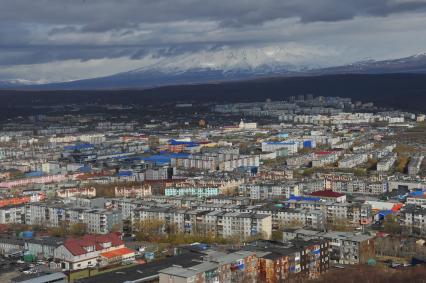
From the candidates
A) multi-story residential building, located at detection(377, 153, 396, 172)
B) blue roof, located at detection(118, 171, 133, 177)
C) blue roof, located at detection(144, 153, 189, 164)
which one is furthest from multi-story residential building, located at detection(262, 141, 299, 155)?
blue roof, located at detection(118, 171, 133, 177)

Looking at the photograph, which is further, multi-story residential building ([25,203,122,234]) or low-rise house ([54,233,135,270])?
multi-story residential building ([25,203,122,234])

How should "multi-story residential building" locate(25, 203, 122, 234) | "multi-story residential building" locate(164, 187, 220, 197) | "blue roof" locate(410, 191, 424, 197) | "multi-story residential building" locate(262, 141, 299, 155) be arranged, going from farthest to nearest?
"multi-story residential building" locate(262, 141, 299, 155), "multi-story residential building" locate(164, 187, 220, 197), "blue roof" locate(410, 191, 424, 197), "multi-story residential building" locate(25, 203, 122, 234)

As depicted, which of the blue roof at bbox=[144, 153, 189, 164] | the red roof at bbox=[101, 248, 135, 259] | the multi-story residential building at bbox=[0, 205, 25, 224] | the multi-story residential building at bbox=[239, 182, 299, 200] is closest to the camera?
the red roof at bbox=[101, 248, 135, 259]

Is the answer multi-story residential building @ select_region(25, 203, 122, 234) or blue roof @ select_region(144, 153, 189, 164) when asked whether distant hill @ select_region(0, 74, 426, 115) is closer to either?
blue roof @ select_region(144, 153, 189, 164)

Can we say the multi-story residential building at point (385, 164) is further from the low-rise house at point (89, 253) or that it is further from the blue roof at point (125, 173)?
the low-rise house at point (89, 253)

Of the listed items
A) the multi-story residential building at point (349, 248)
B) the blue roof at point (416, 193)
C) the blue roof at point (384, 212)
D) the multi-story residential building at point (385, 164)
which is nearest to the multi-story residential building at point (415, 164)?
the multi-story residential building at point (385, 164)

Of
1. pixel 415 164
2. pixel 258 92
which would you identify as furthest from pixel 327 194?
pixel 258 92

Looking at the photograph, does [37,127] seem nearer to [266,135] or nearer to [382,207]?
[266,135]

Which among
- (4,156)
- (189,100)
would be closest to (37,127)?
(4,156)
